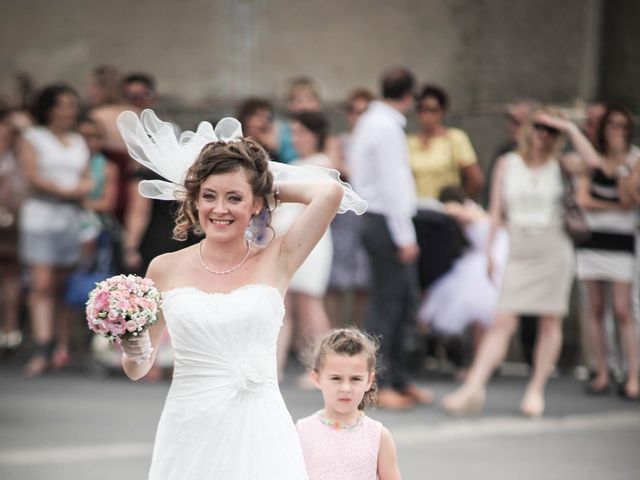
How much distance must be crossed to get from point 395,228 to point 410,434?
1.40m

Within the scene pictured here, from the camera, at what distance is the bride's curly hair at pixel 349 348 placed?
15.4ft

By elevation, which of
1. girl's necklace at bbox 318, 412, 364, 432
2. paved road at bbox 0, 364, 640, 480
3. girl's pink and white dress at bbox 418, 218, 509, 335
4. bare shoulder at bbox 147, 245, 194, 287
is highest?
bare shoulder at bbox 147, 245, 194, 287

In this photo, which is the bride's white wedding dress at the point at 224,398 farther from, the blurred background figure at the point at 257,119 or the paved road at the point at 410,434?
the blurred background figure at the point at 257,119

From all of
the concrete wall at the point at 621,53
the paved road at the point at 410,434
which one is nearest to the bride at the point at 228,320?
the paved road at the point at 410,434

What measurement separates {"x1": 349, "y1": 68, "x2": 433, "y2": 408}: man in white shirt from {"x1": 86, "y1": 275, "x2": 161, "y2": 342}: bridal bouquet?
456cm

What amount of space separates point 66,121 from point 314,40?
14.5 ft

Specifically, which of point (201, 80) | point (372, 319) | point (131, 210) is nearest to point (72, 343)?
point (131, 210)

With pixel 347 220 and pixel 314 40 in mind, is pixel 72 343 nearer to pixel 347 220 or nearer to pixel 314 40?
pixel 347 220

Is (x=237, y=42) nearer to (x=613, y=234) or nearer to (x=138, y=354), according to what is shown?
(x=613, y=234)

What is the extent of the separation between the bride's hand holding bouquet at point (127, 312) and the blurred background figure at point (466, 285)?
21.4 feet

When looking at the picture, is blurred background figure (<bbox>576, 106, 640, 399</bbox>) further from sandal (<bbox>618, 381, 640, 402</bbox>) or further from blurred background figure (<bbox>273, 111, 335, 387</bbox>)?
blurred background figure (<bbox>273, 111, 335, 387</bbox>)

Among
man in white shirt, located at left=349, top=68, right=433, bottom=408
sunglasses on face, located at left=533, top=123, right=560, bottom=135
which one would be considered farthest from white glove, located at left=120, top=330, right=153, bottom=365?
sunglasses on face, located at left=533, top=123, right=560, bottom=135

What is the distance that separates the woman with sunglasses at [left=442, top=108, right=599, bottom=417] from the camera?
9.17 meters

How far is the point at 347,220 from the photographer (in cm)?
1131
